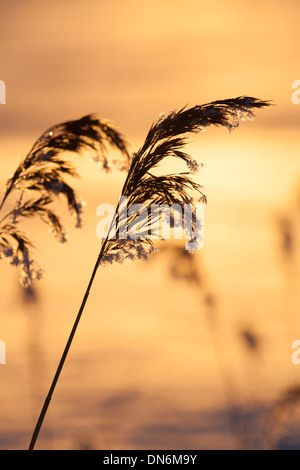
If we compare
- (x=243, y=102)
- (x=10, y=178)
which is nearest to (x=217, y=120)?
(x=243, y=102)

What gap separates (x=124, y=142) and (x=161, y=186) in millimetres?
595

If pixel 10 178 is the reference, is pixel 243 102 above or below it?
above

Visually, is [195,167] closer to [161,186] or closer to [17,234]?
[161,186]

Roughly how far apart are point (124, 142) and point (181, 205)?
859 millimetres

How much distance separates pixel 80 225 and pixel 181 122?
4.59ft

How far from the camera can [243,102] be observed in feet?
20.3

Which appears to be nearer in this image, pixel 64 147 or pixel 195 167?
pixel 64 147

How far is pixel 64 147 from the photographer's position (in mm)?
5812

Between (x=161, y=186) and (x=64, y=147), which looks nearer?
(x=64, y=147)

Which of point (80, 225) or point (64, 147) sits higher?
point (64, 147)
